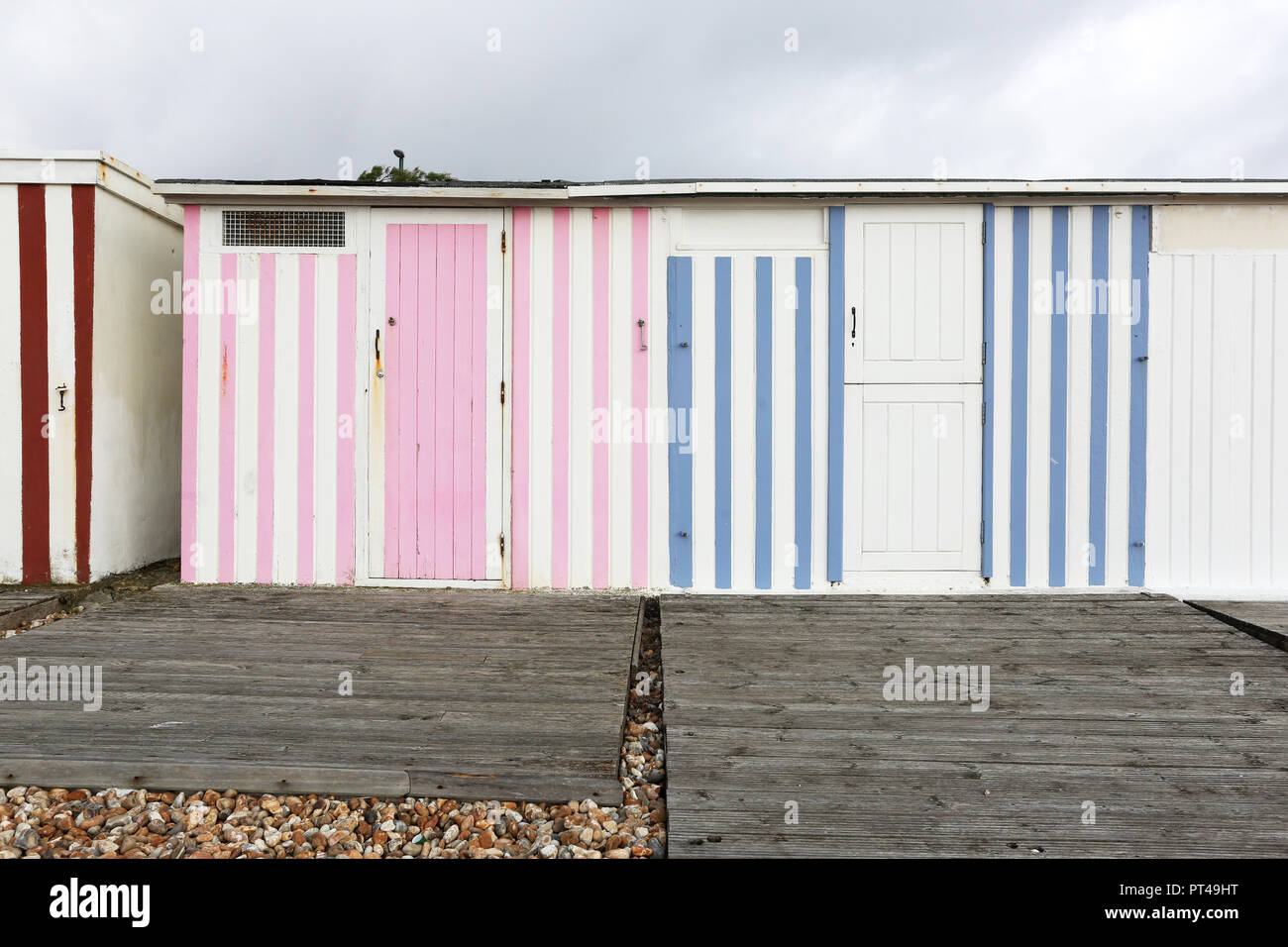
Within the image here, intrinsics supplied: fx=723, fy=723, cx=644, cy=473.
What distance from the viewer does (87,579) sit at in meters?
4.54

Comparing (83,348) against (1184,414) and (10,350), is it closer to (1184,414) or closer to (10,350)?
(10,350)

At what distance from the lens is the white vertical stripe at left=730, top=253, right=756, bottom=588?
4383 millimetres

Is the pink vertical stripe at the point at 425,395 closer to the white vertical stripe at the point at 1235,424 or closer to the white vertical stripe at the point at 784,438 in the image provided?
the white vertical stripe at the point at 784,438

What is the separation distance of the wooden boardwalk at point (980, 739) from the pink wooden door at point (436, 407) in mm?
1520

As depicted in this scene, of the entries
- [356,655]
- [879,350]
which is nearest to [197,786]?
[356,655]

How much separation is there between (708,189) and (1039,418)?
2412mm

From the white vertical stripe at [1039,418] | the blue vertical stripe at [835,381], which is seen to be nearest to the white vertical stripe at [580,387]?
the blue vertical stripe at [835,381]

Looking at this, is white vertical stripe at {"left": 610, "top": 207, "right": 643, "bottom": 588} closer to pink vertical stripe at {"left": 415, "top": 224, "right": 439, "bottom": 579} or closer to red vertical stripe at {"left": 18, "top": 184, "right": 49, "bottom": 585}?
pink vertical stripe at {"left": 415, "top": 224, "right": 439, "bottom": 579}

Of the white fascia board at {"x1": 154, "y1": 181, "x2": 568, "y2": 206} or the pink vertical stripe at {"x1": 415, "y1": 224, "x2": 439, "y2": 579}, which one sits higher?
the white fascia board at {"x1": 154, "y1": 181, "x2": 568, "y2": 206}

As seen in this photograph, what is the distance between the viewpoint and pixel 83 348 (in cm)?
448

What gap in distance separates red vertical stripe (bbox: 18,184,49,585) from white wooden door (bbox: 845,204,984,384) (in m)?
4.93

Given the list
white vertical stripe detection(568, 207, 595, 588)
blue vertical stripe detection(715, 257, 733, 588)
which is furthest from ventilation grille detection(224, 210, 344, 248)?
blue vertical stripe detection(715, 257, 733, 588)
